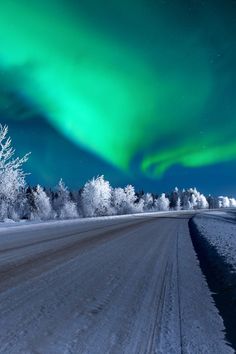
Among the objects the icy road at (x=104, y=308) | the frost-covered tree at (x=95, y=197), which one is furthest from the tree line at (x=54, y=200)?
the icy road at (x=104, y=308)

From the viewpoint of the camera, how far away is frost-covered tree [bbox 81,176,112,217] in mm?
74125

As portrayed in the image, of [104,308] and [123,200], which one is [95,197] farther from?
[104,308]

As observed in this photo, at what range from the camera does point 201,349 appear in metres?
3.69

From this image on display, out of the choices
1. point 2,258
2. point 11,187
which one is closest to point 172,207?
point 11,187

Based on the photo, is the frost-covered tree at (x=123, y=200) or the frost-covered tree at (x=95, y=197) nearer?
the frost-covered tree at (x=95, y=197)

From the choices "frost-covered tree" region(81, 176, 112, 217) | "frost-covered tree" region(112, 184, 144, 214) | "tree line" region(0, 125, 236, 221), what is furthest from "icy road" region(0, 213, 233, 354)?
"frost-covered tree" region(112, 184, 144, 214)

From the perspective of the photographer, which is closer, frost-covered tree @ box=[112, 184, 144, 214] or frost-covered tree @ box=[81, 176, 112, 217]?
frost-covered tree @ box=[81, 176, 112, 217]

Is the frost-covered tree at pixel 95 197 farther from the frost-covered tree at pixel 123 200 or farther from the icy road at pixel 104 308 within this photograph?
the icy road at pixel 104 308

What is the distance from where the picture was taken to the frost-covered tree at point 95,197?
7412 cm

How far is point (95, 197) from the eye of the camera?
73.9 metres

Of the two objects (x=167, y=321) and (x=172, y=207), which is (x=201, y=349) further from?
(x=172, y=207)

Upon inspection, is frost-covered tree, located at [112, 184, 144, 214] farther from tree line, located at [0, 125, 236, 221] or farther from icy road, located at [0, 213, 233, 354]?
icy road, located at [0, 213, 233, 354]

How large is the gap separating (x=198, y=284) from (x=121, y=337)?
11.8 feet

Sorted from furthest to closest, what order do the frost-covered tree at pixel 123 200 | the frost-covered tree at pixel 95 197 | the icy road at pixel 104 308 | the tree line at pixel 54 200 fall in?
the frost-covered tree at pixel 123 200 < the frost-covered tree at pixel 95 197 < the tree line at pixel 54 200 < the icy road at pixel 104 308
